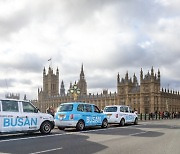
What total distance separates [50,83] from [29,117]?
525 ft

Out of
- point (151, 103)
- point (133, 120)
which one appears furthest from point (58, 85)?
point (133, 120)

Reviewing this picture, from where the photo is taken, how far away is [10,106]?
13.8 m

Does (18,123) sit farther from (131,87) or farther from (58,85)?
(58,85)

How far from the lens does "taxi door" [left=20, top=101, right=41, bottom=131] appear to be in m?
14.3

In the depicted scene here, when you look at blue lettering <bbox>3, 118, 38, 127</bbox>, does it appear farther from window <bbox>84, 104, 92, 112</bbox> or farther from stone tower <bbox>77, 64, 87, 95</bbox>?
stone tower <bbox>77, 64, 87, 95</bbox>

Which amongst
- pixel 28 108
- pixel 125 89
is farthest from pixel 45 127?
pixel 125 89

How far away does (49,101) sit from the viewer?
554 ft

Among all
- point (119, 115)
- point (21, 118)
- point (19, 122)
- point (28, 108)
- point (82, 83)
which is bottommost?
point (119, 115)

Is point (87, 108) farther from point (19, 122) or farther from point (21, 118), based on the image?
point (19, 122)

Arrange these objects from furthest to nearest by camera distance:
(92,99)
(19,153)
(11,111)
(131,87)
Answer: (92,99) < (131,87) < (11,111) < (19,153)

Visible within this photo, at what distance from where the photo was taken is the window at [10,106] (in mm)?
13492

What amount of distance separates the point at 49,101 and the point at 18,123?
156589mm

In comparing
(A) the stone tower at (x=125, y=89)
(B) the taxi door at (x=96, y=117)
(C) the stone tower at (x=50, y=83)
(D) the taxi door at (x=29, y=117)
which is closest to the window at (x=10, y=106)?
(D) the taxi door at (x=29, y=117)

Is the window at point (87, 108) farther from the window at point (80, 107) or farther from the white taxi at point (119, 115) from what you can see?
the white taxi at point (119, 115)
